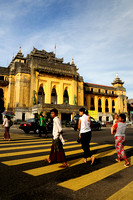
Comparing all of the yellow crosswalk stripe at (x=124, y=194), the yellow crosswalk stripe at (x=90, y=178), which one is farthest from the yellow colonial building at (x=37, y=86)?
the yellow crosswalk stripe at (x=124, y=194)

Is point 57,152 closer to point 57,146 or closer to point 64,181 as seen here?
point 57,146

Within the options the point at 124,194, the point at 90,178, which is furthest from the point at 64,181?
the point at 124,194

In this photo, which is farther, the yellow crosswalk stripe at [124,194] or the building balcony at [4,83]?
the building balcony at [4,83]

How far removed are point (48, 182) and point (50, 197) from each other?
668mm

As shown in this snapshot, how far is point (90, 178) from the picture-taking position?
363 centimetres

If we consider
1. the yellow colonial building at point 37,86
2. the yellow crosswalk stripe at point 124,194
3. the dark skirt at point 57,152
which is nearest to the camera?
the yellow crosswalk stripe at point 124,194

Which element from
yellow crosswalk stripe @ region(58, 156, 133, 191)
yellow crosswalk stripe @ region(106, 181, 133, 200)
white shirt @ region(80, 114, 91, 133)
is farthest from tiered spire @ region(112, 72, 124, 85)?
yellow crosswalk stripe @ region(106, 181, 133, 200)

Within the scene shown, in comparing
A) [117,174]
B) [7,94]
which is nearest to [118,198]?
[117,174]

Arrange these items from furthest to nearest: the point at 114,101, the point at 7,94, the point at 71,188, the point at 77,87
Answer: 1. the point at 114,101
2. the point at 77,87
3. the point at 7,94
4. the point at 71,188

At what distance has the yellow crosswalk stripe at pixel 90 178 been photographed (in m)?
3.18

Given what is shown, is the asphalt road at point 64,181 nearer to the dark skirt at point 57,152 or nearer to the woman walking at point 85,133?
the dark skirt at point 57,152

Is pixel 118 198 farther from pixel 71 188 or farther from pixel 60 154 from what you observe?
pixel 60 154

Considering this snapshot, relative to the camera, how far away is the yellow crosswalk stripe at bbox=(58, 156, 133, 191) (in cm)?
318

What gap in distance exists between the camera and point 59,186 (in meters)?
3.12
